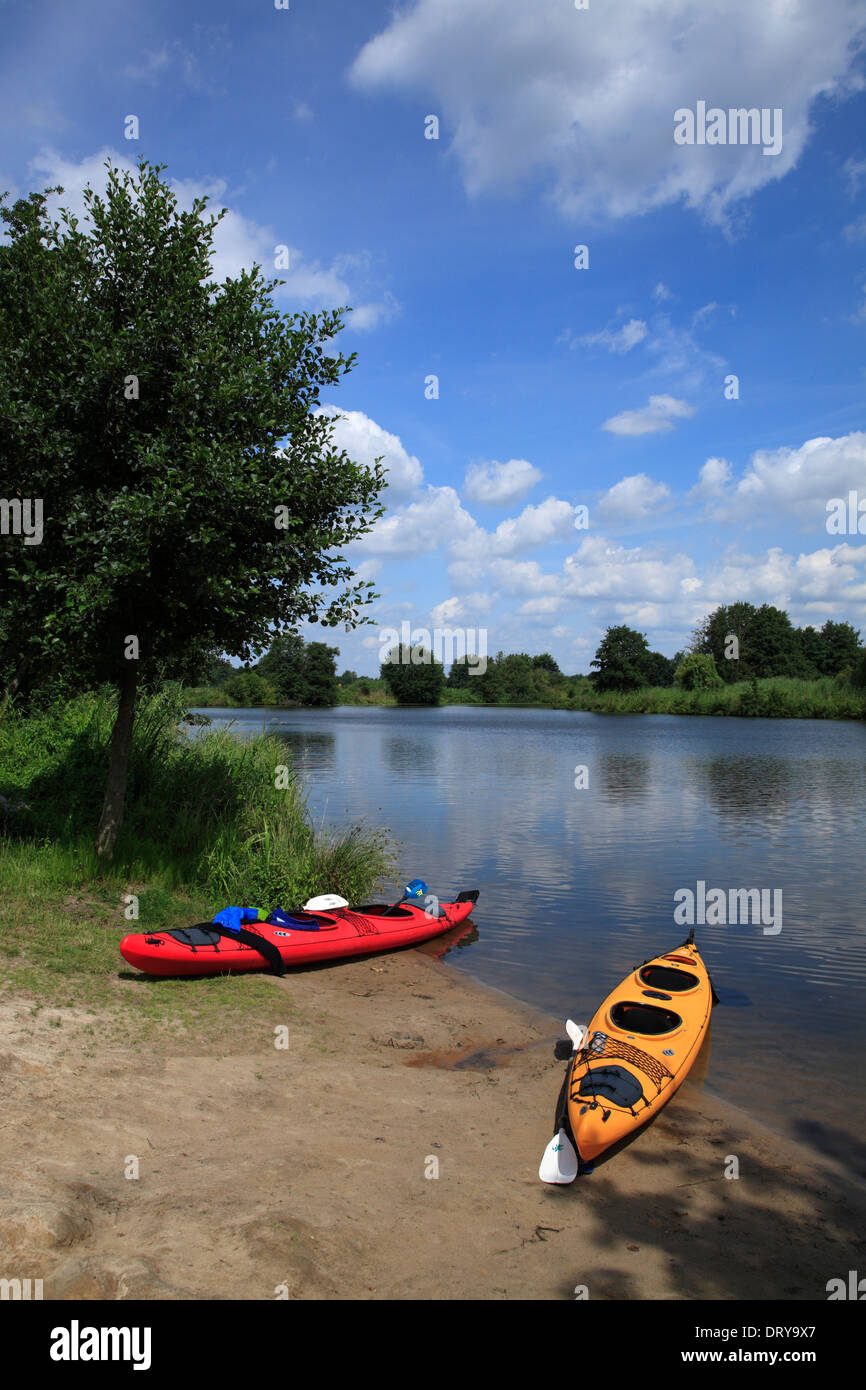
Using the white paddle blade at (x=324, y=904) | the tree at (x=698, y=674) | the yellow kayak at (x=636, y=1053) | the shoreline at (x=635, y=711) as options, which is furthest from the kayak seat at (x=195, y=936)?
the tree at (x=698, y=674)

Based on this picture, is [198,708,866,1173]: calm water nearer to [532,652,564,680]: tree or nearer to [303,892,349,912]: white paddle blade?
[303,892,349,912]: white paddle blade

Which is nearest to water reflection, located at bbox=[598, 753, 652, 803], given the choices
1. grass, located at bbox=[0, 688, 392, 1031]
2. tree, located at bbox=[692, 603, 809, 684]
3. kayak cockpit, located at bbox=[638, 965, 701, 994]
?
grass, located at bbox=[0, 688, 392, 1031]

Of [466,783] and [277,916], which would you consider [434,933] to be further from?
[466,783]

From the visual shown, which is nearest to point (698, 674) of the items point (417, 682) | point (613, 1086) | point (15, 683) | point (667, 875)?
point (417, 682)

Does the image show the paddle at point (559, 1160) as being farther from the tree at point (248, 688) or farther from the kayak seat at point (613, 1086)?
the tree at point (248, 688)

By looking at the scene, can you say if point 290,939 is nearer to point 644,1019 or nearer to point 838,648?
point 644,1019

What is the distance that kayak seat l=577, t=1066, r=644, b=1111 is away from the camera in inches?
253

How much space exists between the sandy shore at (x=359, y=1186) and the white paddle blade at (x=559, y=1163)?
4.5 inches

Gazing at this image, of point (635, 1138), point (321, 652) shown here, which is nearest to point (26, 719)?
point (635, 1138)

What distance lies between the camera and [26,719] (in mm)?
15453

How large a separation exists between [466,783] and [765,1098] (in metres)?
22.5

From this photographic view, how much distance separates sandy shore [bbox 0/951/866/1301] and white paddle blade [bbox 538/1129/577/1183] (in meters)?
0.12

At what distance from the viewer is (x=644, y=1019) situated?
782 centimetres

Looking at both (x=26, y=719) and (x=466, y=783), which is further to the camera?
(x=466, y=783)
